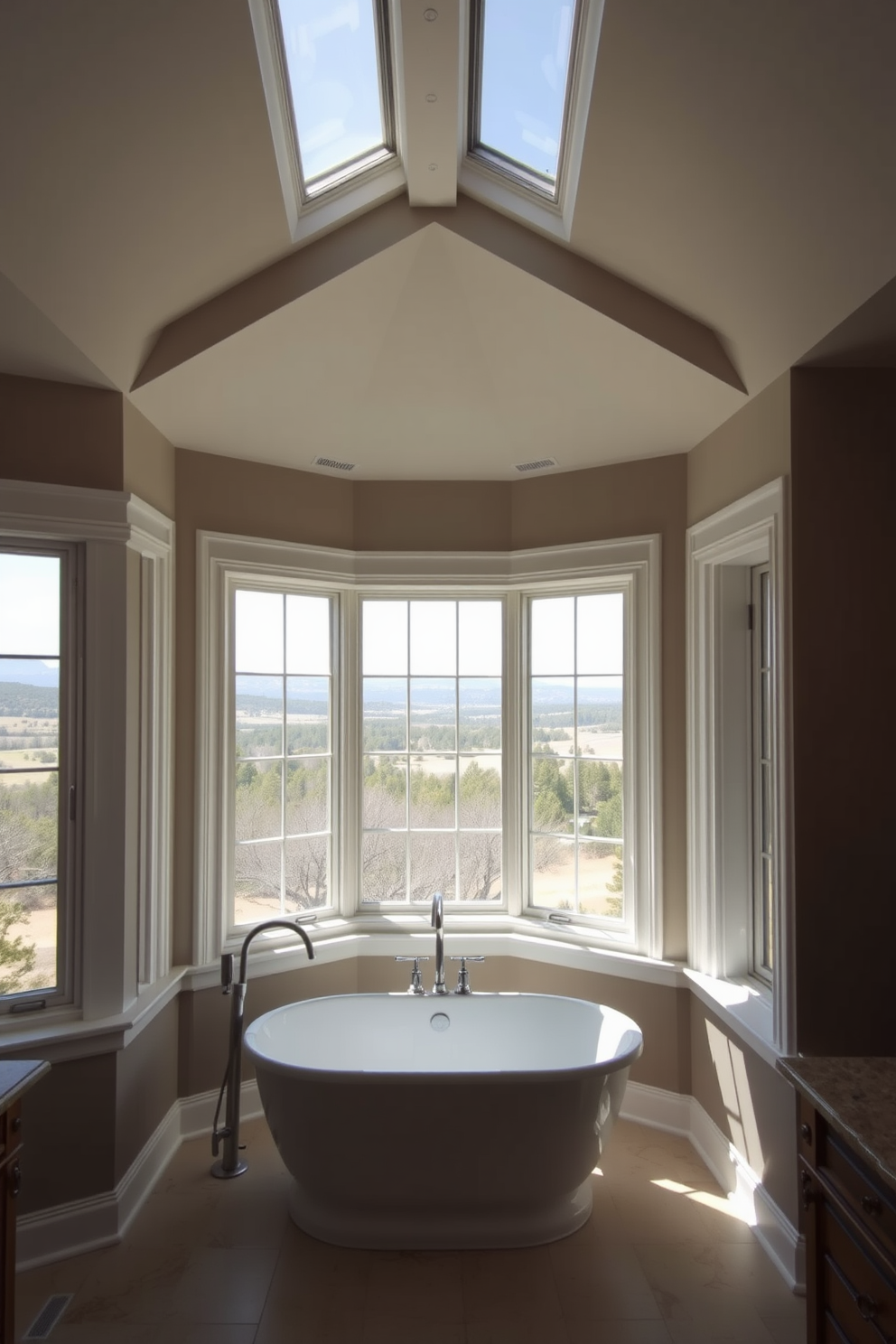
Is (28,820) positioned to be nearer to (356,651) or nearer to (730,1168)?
(356,651)

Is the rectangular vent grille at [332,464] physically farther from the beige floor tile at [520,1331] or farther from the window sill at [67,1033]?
the beige floor tile at [520,1331]

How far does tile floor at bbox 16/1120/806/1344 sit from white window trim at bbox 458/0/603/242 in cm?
320

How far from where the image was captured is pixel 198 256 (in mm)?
2668

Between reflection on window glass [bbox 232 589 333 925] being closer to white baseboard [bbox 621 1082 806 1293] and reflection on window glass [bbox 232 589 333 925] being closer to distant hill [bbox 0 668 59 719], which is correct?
distant hill [bbox 0 668 59 719]

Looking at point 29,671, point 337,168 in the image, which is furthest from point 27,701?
point 337,168

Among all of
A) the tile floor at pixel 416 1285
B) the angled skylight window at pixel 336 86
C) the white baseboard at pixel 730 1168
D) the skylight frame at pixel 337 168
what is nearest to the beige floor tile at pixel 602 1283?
the tile floor at pixel 416 1285

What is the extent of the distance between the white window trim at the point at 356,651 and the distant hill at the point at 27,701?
69cm

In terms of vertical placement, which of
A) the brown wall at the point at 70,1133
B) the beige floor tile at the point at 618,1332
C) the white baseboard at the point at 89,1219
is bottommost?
the beige floor tile at the point at 618,1332

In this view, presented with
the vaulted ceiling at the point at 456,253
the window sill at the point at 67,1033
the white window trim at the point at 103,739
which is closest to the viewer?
the vaulted ceiling at the point at 456,253

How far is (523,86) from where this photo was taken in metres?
2.52

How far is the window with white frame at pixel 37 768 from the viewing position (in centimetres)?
284

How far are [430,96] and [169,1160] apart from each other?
364 centimetres

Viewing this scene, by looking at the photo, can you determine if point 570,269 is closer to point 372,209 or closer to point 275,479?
point 372,209

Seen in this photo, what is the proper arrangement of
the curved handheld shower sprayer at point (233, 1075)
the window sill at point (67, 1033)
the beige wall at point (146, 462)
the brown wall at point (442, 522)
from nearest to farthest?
1. the window sill at point (67, 1033)
2. the beige wall at point (146, 462)
3. the curved handheld shower sprayer at point (233, 1075)
4. the brown wall at point (442, 522)
